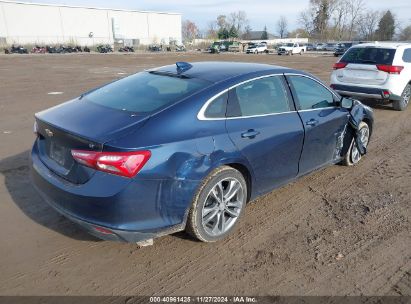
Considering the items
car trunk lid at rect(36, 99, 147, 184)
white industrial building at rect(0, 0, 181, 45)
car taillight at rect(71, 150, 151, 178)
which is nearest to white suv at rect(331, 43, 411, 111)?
car trunk lid at rect(36, 99, 147, 184)

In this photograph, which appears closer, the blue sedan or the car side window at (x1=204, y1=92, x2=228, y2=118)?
the blue sedan

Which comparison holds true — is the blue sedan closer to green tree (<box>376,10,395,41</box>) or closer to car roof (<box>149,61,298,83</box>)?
car roof (<box>149,61,298,83</box>)

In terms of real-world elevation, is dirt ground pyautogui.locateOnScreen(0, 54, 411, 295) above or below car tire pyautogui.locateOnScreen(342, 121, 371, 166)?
below

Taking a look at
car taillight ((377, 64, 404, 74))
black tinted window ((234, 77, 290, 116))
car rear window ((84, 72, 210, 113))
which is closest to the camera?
car rear window ((84, 72, 210, 113))

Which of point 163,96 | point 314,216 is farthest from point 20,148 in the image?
point 314,216

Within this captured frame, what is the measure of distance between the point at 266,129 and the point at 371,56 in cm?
688

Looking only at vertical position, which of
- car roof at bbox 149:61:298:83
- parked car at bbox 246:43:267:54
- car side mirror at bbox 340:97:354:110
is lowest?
parked car at bbox 246:43:267:54

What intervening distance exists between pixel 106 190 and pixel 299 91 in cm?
259

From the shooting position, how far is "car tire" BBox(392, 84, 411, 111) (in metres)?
9.39

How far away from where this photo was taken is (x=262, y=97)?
3.89 m

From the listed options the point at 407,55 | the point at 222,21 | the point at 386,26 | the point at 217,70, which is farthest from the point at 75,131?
the point at 222,21

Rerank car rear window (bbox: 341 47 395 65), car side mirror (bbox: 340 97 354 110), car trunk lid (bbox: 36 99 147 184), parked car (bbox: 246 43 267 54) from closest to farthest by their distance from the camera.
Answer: car trunk lid (bbox: 36 99 147 184) → car side mirror (bbox: 340 97 354 110) → car rear window (bbox: 341 47 395 65) → parked car (bbox: 246 43 267 54)

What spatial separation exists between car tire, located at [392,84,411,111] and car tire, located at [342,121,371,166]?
4357 mm

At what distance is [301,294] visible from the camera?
2.86 m
